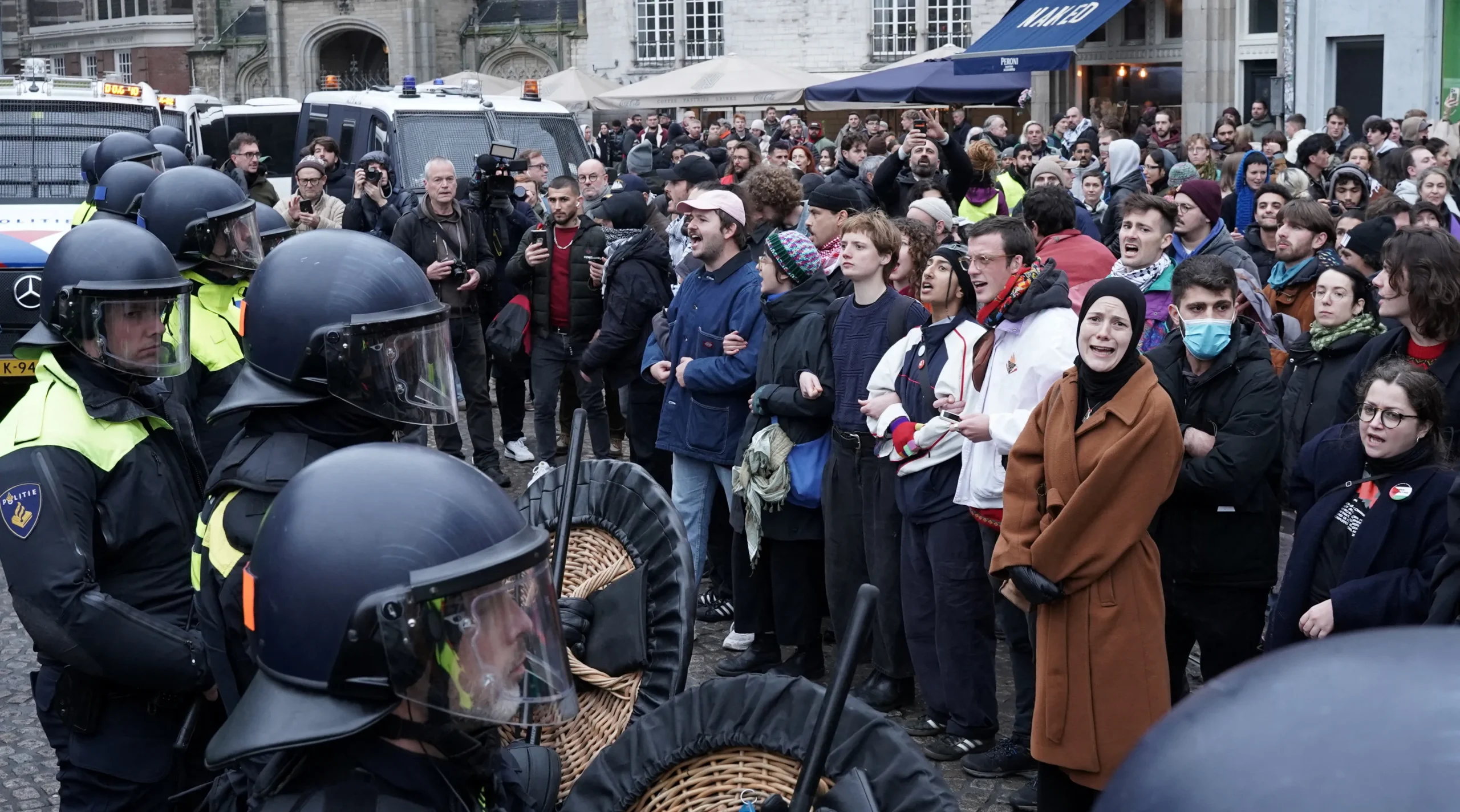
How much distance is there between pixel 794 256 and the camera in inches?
249

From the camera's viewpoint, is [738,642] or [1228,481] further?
[738,642]

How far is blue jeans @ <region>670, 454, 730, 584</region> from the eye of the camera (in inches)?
271

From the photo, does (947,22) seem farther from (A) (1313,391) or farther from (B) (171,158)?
(A) (1313,391)

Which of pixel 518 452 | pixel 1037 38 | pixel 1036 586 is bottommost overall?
pixel 518 452

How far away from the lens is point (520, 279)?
9.58 m

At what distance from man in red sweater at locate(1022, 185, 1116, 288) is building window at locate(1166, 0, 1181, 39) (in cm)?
2207

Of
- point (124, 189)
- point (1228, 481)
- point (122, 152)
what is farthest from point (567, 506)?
point (122, 152)

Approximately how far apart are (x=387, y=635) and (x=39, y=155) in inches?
453

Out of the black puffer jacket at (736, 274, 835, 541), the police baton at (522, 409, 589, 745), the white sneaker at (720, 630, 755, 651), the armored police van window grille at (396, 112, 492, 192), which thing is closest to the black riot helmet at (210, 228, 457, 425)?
the police baton at (522, 409, 589, 745)

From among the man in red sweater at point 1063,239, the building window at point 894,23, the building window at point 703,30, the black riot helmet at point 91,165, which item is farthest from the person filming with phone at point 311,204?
the building window at point 703,30

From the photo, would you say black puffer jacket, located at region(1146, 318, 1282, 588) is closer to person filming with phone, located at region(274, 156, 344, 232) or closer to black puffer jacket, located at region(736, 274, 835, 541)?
black puffer jacket, located at region(736, 274, 835, 541)

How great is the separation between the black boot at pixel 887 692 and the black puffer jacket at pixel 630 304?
9.36ft

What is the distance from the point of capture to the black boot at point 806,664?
6.49m

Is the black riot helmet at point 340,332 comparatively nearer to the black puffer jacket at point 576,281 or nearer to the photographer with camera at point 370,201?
the black puffer jacket at point 576,281
